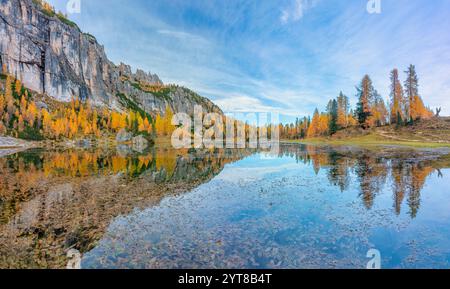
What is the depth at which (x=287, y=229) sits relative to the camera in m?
12.5

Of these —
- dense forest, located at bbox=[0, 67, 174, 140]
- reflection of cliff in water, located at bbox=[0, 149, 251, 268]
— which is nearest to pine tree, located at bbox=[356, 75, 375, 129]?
reflection of cliff in water, located at bbox=[0, 149, 251, 268]

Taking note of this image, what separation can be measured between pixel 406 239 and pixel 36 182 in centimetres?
3386

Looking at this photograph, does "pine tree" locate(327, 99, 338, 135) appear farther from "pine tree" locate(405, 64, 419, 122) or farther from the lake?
the lake

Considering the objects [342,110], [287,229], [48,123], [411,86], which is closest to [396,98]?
[411,86]

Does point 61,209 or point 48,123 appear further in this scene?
point 48,123

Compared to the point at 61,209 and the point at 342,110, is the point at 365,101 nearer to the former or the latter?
the point at 342,110

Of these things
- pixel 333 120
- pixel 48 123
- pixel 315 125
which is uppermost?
pixel 48 123

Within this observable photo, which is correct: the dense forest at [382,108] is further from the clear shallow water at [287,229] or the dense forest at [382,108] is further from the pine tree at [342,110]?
the clear shallow water at [287,229]

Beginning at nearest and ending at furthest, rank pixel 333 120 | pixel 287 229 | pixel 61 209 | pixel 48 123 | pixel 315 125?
pixel 287 229, pixel 61 209, pixel 333 120, pixel 315 125, pixel 48 123

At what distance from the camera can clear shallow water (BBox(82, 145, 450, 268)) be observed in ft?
30.8

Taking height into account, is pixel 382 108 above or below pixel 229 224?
above

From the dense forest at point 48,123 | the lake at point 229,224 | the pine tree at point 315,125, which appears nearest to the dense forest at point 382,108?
the pine tree at point 315,125
